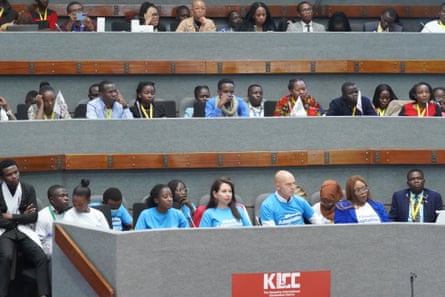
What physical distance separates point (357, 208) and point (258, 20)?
459cm

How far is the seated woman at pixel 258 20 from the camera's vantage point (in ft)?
41.9

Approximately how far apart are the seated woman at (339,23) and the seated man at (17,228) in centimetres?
530

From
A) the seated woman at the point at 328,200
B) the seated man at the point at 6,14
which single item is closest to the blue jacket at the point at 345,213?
the seated woman at the point at 328,200

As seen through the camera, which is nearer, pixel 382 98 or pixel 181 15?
pixel 382 98

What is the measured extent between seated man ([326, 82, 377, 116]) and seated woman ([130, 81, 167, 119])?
65.5 inches

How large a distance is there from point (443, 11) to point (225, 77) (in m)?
2.76

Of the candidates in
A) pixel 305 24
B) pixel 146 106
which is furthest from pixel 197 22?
pixel 146 106

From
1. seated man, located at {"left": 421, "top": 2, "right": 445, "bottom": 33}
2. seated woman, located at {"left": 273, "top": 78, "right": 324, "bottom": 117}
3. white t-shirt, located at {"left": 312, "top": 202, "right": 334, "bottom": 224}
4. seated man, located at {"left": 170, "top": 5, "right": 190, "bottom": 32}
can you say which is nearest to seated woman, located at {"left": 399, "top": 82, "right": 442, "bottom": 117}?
seated woman, located at {"left": 273, "top": 78, "right": 324, "bottom": 117}

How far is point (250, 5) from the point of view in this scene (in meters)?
14.2

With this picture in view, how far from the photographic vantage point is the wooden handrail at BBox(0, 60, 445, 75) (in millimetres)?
11758

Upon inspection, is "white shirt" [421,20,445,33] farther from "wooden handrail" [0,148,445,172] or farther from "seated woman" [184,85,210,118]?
"seated woman" [184,85,210,118]

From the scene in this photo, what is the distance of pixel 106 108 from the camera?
34.9 feet

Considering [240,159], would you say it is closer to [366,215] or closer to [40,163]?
[40,163]

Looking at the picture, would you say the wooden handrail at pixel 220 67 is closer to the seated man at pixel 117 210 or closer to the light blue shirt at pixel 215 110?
the light blue shirt at pixel 215 110
